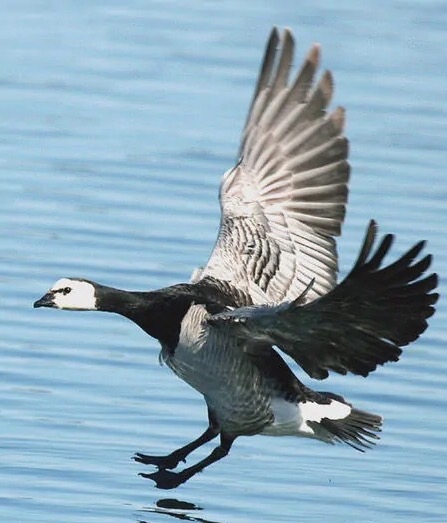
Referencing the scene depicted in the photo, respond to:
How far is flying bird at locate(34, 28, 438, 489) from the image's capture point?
11453 mm

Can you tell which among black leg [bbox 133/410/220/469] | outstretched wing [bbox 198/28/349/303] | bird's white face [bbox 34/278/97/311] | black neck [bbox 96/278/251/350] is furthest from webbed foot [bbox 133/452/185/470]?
outstretched wing [bbox 198/28/349/303]

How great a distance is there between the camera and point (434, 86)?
74.7ft

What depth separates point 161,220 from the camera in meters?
Answer: 17.9

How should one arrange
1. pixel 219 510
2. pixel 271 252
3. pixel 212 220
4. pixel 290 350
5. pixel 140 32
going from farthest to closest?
1. pixel 140 32
2. pixel 212 220
3. pixel 271 252
4. pixel 219 510
5. pixel 290 350

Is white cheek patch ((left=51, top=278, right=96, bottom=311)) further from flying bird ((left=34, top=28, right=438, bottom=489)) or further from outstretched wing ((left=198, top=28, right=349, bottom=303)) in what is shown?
outstretched wing ((left=198, top=28, right=349, bottom=303))

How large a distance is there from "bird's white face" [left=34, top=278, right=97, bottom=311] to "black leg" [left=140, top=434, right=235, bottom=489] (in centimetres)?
111

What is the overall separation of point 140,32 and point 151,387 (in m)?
10.7

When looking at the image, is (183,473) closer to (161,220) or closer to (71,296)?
(71,296)

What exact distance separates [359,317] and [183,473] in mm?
2182

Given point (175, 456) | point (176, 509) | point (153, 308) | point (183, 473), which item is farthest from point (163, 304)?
point (176, 509)

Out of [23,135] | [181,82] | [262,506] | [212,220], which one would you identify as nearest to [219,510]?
[262,506]

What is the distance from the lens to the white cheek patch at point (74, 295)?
12.6 metres

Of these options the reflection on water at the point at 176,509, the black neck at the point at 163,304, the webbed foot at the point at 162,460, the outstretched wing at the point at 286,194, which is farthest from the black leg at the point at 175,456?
the outstretched wing at the point at 286,194

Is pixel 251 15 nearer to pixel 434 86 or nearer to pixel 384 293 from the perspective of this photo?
pixel 434 86
